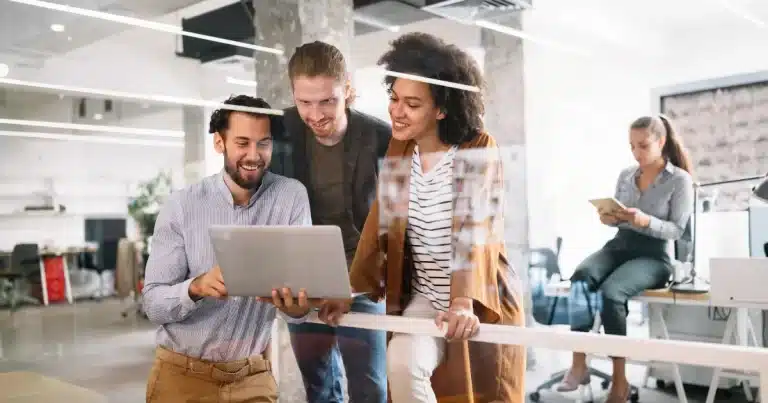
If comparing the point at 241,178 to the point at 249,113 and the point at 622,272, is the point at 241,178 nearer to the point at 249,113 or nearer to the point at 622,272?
the point at 249,113

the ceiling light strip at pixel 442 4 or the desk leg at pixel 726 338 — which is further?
the ceiling light strip at pixel 442 4

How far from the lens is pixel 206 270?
2455mm

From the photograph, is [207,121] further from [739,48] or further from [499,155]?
[739,48]

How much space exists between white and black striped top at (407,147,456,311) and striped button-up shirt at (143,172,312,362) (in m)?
0.45

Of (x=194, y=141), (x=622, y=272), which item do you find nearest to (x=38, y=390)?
(x=194, y=141)

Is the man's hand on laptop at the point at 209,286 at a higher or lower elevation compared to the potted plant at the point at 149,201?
lower

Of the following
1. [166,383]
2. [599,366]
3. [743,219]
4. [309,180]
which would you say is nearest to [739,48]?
[743,219]

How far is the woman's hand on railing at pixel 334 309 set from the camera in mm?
2365

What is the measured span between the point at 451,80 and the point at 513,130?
0.23 m

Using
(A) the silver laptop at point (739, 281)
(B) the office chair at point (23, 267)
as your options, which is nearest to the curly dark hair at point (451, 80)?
(A) the silver laptop at point (739, 281)

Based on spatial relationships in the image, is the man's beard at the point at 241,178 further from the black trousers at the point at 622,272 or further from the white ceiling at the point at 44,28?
the black trousers at the point at 622,272

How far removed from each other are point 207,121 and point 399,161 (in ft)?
2.62

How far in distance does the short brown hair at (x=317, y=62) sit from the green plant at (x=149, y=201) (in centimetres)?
62

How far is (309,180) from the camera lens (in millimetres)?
2520
